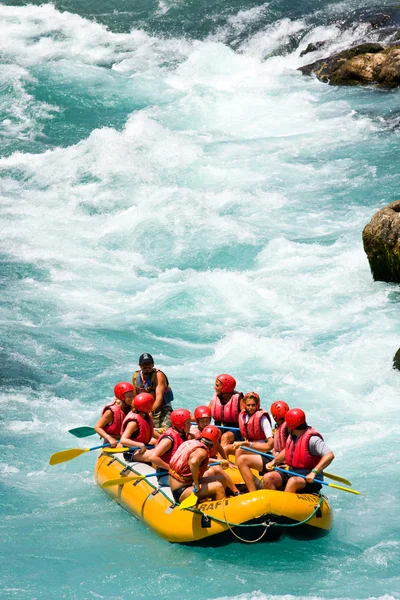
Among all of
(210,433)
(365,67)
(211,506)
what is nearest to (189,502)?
(211,506)

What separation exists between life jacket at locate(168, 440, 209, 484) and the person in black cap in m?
1.90

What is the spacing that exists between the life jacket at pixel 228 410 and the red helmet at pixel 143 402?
762mm

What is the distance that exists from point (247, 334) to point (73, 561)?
5.82 metres

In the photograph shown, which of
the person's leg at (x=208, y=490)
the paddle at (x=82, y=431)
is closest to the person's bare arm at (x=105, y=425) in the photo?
the paddle at (x=82, y=431)

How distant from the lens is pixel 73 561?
8836 millimetres

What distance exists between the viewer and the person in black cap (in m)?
10.6

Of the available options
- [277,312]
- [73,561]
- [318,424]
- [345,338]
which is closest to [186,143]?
[277,312]

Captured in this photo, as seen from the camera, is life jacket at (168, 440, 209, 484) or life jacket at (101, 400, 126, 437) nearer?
life jacket at (168, 440, 209, 484)

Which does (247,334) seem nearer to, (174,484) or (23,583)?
(174,484)

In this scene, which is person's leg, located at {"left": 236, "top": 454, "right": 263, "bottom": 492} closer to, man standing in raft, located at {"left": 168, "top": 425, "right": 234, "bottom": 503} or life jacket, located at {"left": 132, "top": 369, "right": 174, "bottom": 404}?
man standing in raft, located at {"left": 168, "top": 425, "right": 234, "bottom": 503}

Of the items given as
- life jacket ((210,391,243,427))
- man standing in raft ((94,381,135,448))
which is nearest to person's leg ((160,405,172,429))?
man standing in raft ((94,381,135,448))

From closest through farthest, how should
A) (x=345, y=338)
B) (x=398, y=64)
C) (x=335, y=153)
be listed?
(x=345, y=338)
(x=335, y=153)
(x=398, y=64)

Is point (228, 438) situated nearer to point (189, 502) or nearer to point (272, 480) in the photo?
point (272, 480)

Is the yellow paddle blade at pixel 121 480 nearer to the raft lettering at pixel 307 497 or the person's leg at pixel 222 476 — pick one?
the person's leg at pixel 222 476
